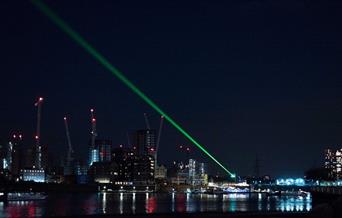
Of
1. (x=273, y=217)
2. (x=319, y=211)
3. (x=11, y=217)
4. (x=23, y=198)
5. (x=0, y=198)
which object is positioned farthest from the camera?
(x=23, y=198)

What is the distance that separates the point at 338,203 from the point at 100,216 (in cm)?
2003

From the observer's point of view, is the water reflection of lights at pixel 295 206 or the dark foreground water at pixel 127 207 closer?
the dark foreground water at pixel 127 207

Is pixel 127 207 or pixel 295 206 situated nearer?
pixel 127 207

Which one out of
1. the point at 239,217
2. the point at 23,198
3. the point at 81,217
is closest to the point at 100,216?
the point at 81,217

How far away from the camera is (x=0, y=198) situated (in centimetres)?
13500

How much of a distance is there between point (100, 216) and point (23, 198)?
105236 millimetres

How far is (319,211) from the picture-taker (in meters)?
31.8

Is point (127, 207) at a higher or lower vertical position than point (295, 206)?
higher

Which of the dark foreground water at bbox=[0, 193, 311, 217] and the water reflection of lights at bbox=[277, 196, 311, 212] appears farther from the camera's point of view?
the water reflection of lights at bbox=[277, 196, 311, 212]

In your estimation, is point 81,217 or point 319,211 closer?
point 319,211

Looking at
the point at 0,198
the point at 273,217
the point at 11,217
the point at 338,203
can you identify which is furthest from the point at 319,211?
the point at 0,198

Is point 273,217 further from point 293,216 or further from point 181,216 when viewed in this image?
point 181,216

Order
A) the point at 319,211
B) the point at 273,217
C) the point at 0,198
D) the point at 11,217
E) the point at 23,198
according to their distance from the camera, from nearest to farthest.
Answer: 1. the point at 319,211
2. the point at 273,217
3. the point at 11,217
4. the point at 0,198
5. the point at 23,198

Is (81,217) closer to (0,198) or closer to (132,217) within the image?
(132,217)
